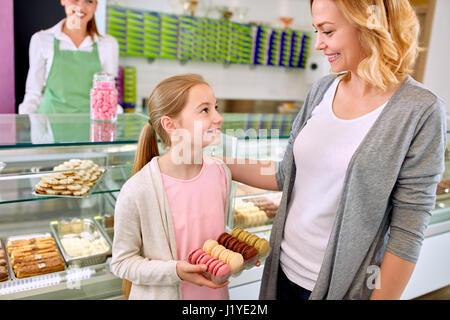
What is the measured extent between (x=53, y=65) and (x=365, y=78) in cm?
259

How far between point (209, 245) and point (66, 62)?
233cm

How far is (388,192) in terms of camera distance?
1140 millimetres

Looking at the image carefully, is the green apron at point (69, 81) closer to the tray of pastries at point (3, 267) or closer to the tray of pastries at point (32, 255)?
the tray of pastries at point (32, 255)

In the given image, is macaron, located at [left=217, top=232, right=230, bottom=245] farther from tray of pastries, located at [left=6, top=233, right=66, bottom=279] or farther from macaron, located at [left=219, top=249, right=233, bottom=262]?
tray of pastries, located at [left=6, top=233, right=66, bottom=279]

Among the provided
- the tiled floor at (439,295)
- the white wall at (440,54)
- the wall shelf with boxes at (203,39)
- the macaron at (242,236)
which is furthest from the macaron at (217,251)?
the white wall at (440,54)

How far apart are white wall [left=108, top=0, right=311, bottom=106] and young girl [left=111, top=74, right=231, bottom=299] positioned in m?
4.35

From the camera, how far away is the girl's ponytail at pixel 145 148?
1363 mm

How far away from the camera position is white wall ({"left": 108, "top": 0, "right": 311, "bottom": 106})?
5.44m

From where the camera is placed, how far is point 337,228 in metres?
1.19

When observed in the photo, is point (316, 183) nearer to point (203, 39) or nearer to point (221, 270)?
point (221, 270)

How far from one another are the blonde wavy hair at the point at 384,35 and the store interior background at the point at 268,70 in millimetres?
4487

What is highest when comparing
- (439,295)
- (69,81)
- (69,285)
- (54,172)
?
(69,81)

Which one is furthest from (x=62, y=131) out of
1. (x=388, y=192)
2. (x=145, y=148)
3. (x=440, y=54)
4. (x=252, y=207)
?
(x=440, y=54)
